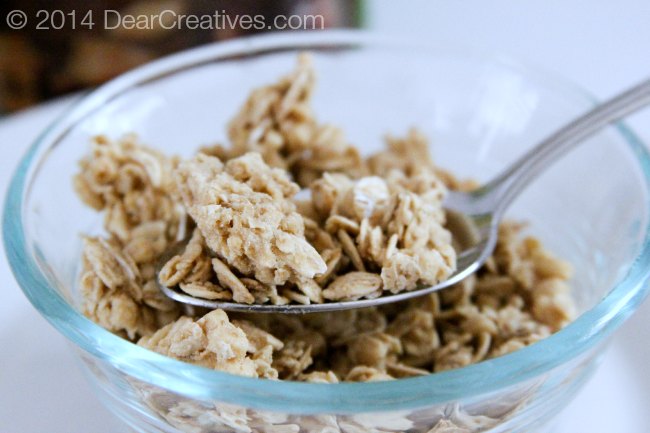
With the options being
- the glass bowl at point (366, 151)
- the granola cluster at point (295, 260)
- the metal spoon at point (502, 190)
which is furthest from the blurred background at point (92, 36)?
the metal spoon at point (502, 190)

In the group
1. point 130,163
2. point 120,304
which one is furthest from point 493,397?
point 130,163

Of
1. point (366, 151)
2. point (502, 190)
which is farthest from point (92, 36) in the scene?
point (502, 190)

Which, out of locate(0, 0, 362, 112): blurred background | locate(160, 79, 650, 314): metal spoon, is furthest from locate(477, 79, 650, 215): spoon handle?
locate(0, 0, 362, 112): blurred background

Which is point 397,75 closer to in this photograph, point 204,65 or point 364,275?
point 204,65

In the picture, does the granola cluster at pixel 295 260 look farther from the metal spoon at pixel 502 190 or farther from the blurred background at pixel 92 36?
the blurred background at pixel 92 36

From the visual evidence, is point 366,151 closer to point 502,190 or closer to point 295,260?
point 502,190

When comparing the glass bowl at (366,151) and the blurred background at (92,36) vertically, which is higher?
the blurred background at (92,36)
